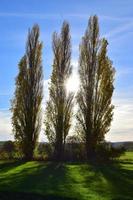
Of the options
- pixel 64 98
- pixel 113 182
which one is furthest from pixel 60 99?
pixel 113 182

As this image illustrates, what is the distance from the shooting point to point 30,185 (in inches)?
827

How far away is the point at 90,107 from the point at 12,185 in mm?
17849

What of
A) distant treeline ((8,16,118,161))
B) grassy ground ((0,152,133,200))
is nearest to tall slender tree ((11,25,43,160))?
distant treeline ((8,16,118,161))

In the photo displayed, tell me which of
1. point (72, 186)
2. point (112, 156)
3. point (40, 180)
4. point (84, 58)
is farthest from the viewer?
point (84, 58)

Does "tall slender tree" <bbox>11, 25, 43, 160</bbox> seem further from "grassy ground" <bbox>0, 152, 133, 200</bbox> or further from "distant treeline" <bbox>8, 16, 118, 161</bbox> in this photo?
"grassy ground" <bbox>0, 152, 133, 200</bbox>

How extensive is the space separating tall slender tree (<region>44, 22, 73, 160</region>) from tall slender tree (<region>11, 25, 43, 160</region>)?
3.93 feet

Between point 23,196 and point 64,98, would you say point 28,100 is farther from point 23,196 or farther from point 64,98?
point 23,196

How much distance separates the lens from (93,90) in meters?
38.8

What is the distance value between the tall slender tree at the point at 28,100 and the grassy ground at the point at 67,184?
1236 centimetres

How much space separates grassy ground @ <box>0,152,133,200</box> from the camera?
18.6 m

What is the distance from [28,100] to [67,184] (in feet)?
65.8

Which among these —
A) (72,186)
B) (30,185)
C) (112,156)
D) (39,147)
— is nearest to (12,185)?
(30,185)

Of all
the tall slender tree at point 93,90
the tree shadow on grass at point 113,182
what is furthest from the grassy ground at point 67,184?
the tall slender tree at point 93,90

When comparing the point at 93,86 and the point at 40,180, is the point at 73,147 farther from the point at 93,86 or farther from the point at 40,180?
the point at 40,180
